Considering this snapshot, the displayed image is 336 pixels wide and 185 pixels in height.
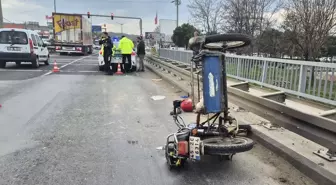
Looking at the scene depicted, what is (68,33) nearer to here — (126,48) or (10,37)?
(10,37)

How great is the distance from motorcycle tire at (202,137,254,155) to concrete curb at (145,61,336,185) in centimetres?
67

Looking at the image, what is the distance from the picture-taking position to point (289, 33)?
16703mm

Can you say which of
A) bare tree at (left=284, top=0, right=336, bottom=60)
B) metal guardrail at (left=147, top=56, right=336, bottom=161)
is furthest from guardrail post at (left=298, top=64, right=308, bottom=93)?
bare tree at (left=284, top=0, right=336, bottom=60)

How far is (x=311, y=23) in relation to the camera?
14.9 metres

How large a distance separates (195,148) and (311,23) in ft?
45.5

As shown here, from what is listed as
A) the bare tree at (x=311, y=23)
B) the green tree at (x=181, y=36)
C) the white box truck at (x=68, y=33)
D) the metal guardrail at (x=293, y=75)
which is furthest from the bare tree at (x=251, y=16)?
the green tree at (x=181, y=36)

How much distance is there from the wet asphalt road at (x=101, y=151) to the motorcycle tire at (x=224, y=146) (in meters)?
0.34

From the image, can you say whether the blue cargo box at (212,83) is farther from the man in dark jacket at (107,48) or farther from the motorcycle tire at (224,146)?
the man in dark jacket at (107,48)

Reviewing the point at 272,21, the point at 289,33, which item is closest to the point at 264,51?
the point at 272,21

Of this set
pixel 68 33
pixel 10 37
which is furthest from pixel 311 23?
pixel 68 33

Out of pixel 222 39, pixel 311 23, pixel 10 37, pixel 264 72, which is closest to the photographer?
pixel 222 39

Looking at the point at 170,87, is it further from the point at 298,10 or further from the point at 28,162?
the point at 298,10

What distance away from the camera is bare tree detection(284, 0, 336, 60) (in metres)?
14.5

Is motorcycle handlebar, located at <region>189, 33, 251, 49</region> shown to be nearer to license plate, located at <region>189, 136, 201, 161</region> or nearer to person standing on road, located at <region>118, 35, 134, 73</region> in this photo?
license plate, located at <region>189, 136, 201, 161</region>
